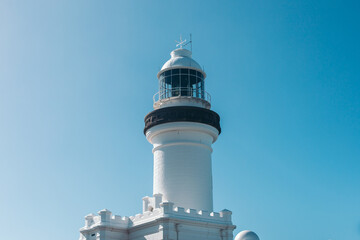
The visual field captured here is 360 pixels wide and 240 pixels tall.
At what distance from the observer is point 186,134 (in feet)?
114

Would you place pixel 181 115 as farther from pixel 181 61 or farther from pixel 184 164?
pixel 181 61

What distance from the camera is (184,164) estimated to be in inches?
1339

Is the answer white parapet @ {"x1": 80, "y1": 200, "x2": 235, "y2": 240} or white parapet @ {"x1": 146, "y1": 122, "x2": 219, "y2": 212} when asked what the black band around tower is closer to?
white parapet @ {"x1": 146, "y1": 122, "x2": 219, "y2": 212}

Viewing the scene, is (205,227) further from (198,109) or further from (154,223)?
(198,109)

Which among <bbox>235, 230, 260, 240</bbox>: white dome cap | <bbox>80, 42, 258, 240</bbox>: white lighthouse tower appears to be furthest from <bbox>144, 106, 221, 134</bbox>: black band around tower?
<bbox>235, 230, 260, 240</bbox>: white dome cap

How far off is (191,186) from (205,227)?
3420 millimetres

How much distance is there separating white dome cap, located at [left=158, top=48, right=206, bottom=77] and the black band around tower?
333cm

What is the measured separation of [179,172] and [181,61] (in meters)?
7.78

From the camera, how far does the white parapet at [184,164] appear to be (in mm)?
33562

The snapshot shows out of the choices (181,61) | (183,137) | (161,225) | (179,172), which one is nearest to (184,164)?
(179,172)

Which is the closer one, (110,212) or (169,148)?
(110,212)

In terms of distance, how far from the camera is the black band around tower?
34.7 m

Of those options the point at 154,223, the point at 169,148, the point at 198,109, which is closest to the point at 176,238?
the point at 154,223

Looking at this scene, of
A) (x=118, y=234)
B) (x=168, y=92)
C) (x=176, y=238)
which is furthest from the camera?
(x=168, y=92)
